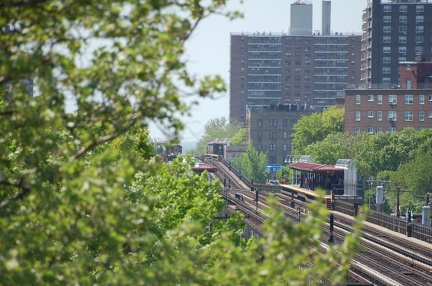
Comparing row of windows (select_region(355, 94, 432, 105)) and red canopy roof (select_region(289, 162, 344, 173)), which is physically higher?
row of windows (select_region(355, 94, 432, 105))

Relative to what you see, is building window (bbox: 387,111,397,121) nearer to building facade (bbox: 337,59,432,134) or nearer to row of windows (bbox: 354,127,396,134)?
building facade (bbox: 337,59,432,134)

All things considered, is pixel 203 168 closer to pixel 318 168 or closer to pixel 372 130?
pixel 318 168

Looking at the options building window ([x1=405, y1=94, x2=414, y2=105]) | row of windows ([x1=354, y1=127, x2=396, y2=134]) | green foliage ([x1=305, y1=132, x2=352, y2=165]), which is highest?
building window ([x1=405, y1=94, x2=414, y2=105])

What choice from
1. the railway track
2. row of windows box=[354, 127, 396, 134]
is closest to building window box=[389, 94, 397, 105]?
row of windows box=[354, 127, 396, 134]

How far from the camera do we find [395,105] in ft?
545

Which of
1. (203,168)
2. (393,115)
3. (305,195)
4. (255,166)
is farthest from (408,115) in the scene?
(305,195)

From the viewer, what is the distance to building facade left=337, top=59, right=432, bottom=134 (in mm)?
164750

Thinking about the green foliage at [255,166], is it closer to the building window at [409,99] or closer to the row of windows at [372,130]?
the row of windows at [372,130]

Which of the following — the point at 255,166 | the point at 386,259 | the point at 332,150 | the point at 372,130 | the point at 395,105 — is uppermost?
the point at 395,105

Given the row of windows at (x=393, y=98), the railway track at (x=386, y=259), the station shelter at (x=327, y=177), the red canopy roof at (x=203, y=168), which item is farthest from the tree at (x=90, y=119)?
the row of windows at (x=393, y=98)

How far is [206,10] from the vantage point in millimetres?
15430

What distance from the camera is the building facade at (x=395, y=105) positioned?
541ft

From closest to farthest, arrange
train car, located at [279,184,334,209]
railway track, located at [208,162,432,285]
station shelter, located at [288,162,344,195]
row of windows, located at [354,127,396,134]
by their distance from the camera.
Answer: railway track, located at [208,162,432,285]
train car, located at [279,184,334,209]
station shelter, located at [288,162,344,195]
row of windows, located at [354,127,396,134]

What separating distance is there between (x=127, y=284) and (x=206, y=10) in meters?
3.96
